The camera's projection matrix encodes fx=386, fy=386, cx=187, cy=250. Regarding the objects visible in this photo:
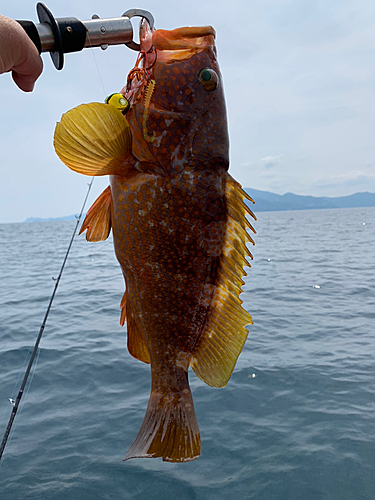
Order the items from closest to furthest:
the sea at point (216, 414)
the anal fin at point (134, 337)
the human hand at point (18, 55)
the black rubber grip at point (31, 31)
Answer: the human hand at point (18, 55), the black rubber grip at point (31, 31), the anal fin at point (134, 337), the sea at point (216, 414)

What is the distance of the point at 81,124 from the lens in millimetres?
1598

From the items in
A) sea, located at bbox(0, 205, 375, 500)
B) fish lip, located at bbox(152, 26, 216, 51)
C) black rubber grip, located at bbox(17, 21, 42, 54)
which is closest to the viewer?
black rubber grip, located at bbox(17, 21, 42, 54)

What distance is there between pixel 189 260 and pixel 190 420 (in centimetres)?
82

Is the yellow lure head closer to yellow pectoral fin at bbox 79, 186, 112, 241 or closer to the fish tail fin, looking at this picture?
yellow pectoral fin at bbox 79, 186, 112, 241

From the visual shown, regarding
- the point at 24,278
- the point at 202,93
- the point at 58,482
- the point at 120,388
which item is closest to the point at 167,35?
the point at 202,93

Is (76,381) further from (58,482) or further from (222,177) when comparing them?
(222,177)

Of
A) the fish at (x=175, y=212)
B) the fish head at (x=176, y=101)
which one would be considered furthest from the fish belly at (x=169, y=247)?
the fish head at (x=176, y=101)

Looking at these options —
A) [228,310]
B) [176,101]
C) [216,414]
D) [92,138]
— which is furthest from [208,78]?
[216,414]

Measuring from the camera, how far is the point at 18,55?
1262mm

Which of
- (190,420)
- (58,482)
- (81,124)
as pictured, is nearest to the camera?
(81,124)

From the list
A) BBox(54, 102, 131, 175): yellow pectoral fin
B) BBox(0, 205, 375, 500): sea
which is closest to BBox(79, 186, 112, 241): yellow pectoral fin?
BBox(54, 102, 131, 175): yellow pectoral fin

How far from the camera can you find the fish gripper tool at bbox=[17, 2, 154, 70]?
144 cm

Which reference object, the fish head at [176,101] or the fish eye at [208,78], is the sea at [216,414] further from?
the fish eye at [208,78]

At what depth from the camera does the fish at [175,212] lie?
175 centimetres
